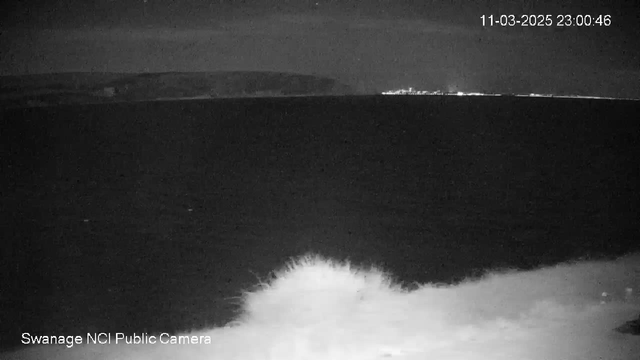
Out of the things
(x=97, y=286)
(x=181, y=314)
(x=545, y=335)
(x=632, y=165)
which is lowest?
(x=545, y=335)

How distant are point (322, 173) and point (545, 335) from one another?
17959 millimetres

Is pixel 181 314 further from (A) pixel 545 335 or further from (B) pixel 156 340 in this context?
(A) pixel 545 335

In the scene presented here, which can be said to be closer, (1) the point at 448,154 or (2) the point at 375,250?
(2) the point at 375,250

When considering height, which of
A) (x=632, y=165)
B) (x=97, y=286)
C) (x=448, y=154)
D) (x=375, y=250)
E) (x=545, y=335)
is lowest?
(x=545, y=335)

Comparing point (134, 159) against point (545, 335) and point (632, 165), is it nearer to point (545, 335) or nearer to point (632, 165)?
point (632, 165)

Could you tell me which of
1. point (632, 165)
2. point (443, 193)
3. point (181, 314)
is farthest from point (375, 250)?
point (632, 165)

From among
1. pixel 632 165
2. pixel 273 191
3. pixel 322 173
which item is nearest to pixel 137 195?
pixel 273 191

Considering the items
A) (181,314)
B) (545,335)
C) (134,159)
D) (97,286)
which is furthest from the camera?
(134,159)

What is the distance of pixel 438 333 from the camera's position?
18.1 ft

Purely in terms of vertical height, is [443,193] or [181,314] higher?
[443,193]

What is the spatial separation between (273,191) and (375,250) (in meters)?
8.06

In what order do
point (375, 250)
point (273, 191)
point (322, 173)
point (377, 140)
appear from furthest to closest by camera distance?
1. point (377, 140)
2. point (322, 173)
3. point (273, 191)
4. point (375, 250)

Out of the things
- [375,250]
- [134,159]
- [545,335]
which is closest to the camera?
[545,335]

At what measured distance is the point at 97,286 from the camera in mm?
8250
